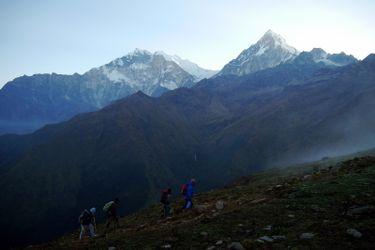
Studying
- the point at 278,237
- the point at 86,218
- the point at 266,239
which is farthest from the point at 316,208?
the point at 86,218

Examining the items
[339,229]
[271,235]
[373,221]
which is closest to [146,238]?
[271,235]

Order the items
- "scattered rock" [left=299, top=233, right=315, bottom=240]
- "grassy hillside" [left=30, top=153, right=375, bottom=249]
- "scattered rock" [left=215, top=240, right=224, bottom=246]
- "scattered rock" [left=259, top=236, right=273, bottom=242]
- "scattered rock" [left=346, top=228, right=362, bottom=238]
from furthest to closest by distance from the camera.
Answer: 1. "scattered rock" [left=215, top=240, right=224, bottom=246]
2. "scattered rock" [left=259, top=236, right=273, bottom=242]
3. "scattered rock" [left=299, top=233, right=315, bottom=240]
4. "grassy hillside" [left=30, top=153, right=375, bottom=249]
5. "scattered rock" [left=346, top=228, right=362, bottom=238]

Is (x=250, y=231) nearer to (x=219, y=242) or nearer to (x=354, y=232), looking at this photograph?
(x=219, y=242)

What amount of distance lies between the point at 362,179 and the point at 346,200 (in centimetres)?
449

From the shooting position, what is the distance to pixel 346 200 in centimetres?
1938

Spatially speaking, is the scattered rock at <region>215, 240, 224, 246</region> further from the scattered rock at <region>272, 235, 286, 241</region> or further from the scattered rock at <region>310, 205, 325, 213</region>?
the scattered rock at <region>310, 205, 325, 213</region>

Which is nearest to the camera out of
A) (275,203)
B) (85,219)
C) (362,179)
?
(275,203)

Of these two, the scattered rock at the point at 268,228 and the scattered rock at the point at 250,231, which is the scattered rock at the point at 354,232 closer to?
the scattered rock at the point at 268,228

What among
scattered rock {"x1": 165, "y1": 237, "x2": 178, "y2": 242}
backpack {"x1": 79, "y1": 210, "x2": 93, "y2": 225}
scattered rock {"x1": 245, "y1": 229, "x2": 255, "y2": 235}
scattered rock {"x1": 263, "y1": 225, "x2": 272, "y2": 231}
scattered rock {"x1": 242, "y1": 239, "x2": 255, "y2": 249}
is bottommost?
backpack {"x1": 79, "y1": 210, "x2": 93, "y2": 225}

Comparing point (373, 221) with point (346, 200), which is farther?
point (346, 200)

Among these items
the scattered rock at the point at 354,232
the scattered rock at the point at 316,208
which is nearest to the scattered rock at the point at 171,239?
the scattered rock at the point at 316,208

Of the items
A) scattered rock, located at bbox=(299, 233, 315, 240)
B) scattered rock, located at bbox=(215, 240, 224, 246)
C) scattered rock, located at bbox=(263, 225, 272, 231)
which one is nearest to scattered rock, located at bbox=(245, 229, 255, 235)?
scattered rock, located at bbox=(263, 225, 272, 231)

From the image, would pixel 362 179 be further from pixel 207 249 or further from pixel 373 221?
pixel 207 249

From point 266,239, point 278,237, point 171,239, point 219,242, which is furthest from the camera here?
point 171,239
